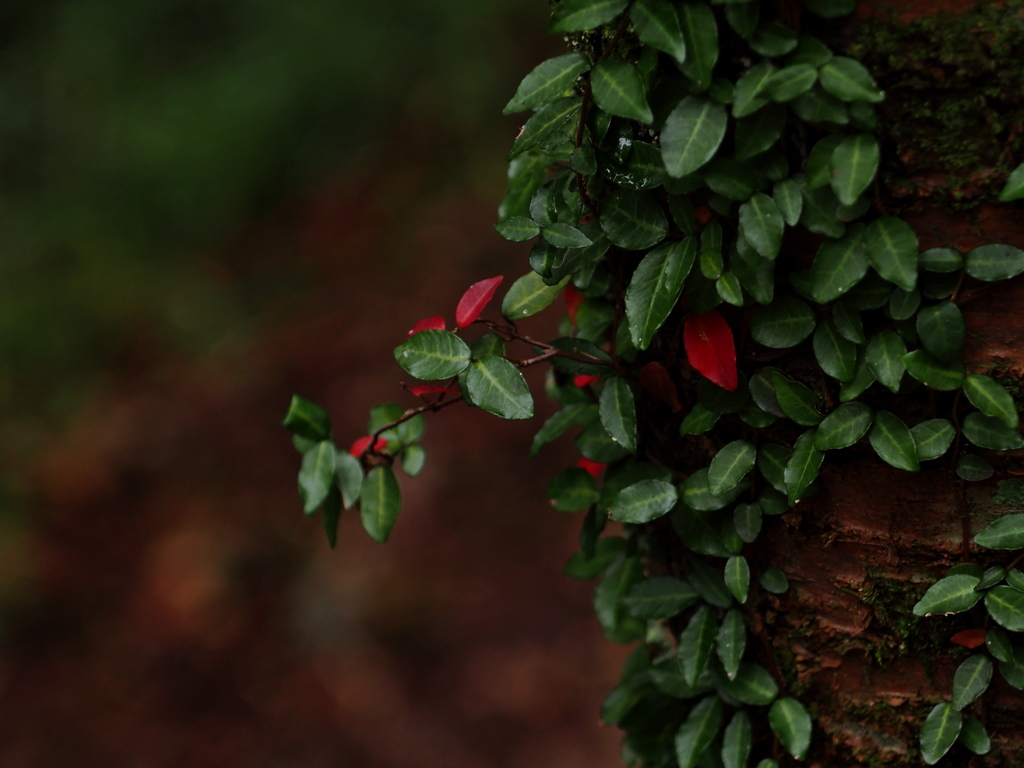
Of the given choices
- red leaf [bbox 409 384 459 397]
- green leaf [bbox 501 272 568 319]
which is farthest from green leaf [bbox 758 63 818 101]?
→ red leaf [bbox 409 384 459 397]

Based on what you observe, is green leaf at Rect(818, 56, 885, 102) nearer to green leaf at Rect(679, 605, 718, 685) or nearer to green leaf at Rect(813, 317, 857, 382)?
green leaf at Rect(813, 317, 857, 382)

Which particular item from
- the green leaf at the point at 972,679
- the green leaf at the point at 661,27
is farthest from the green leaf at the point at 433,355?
the green leaf at the point at 972,679

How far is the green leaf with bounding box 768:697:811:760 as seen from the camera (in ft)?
2.70

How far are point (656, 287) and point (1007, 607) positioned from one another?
0.41m

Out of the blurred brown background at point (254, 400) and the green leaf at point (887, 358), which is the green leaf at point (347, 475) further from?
the blurred brown background at point (254, 400)

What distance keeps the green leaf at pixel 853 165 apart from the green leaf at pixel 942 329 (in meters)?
0.12

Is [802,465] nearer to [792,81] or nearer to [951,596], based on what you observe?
[951,596]

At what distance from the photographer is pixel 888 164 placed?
647 mm

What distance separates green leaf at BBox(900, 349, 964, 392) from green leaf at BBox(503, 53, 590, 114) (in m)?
0.37

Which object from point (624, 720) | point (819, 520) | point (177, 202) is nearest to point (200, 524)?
point (177, 202)

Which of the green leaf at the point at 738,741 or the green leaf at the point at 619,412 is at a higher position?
the green leaf at the point at 619,412

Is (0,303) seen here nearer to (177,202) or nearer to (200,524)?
(177,202)

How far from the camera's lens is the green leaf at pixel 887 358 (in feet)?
2.17

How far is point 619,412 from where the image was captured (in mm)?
807
